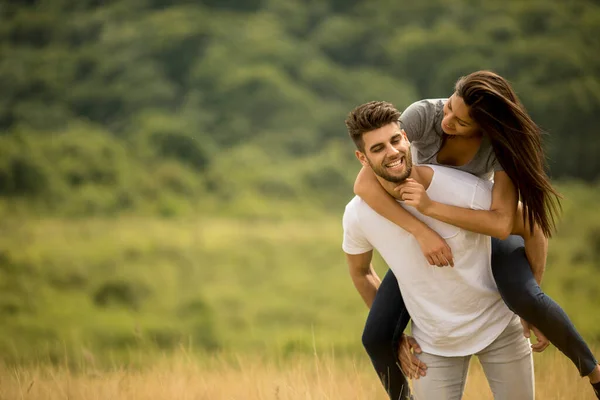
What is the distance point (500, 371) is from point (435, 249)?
2.12 ft

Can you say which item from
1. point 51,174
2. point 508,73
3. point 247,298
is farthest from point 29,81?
point 508,73

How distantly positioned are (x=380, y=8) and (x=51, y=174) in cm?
2881

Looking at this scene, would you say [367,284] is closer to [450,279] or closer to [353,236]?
[353,236]

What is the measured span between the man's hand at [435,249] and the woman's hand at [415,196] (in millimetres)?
101

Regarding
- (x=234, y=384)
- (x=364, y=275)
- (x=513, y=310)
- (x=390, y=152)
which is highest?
(x=390, y=152)

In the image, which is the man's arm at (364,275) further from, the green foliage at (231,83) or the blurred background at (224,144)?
the green foliage at (231,83)

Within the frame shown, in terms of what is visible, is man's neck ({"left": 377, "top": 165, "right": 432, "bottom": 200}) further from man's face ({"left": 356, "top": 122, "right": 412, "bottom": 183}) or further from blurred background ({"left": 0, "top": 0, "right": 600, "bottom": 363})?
blurred background ({"left": 0, "top": 0, "right": 600, "bottom": 363})

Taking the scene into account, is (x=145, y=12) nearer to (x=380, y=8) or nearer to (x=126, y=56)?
(x=126, y=56)

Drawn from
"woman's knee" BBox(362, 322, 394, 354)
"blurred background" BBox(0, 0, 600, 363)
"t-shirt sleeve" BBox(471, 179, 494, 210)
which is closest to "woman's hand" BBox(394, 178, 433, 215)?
"t-shirt sleeve" BBox(471, 179, 494, 210)

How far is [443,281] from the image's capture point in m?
3.48

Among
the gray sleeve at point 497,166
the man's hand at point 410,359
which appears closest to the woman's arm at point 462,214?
the gray sleeve at point 497,166

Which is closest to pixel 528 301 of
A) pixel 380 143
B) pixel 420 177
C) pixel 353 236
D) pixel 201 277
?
pixel 420 177

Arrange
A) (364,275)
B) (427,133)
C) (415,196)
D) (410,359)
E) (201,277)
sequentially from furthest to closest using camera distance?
(201,277), (427,133), (364,275), (410,359), (415,196)

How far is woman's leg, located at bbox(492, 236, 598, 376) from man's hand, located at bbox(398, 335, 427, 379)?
0.45m
